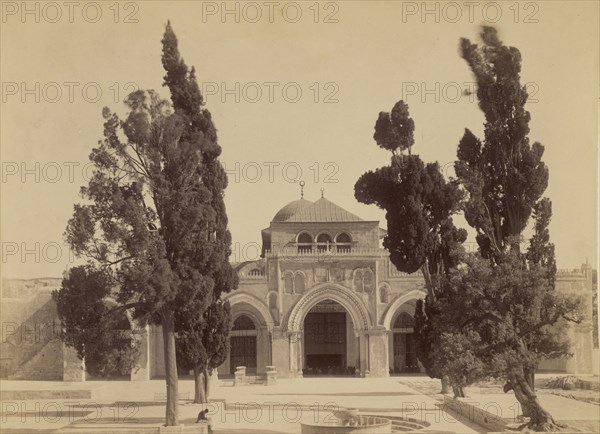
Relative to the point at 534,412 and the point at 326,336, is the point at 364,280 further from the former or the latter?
the point at 534,412

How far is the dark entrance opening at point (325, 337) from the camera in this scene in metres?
44.4

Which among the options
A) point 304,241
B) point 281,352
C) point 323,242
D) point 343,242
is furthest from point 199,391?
point 343,242

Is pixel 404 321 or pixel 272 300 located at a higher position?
pixel 272 300

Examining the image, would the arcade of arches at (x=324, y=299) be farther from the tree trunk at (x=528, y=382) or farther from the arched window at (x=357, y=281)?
the tree trunk at (x=528, y=382)

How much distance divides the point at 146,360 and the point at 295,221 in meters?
9.50

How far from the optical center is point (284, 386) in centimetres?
3688

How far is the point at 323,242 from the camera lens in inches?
1721

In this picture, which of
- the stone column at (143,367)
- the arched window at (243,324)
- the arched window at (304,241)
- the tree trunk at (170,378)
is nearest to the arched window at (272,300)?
the arched window at (243,324)

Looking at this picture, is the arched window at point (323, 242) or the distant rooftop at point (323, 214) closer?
the arched window at point (323, 242)

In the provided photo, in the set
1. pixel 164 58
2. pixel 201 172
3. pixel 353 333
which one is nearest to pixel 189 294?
pixel 201 172

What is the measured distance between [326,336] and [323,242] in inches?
186

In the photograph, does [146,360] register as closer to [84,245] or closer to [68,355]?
[68,355]

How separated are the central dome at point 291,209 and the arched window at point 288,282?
7.46 m

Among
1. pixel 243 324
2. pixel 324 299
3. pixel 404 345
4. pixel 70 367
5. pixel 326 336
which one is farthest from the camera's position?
pixel 326 336
